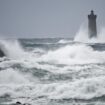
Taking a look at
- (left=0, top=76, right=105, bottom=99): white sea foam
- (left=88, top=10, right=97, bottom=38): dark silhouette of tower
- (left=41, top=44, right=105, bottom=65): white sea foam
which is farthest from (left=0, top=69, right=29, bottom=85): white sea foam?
(left=88, top=10, right=97, bottom=38): dark silhouette of tower

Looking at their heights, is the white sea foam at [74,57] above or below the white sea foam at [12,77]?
above

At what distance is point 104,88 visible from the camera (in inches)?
Result: 522

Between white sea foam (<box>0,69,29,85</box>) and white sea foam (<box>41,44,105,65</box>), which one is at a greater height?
white sea foam (<box>41,44,105,65</box>)

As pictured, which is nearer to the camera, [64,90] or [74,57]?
[64,90]

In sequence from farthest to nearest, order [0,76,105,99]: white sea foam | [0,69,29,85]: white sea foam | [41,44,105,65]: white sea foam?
[41,44,105,65]: white sea foam, [0,69,29,85]: white sea foam, [0,76,105,99]: white sea foam

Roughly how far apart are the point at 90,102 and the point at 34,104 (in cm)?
232

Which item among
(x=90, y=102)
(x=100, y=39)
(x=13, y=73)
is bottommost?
(x=90, y=102)

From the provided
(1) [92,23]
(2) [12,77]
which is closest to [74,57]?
(2) [12,77]

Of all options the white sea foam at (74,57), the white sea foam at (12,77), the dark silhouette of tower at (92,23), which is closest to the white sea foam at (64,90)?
the white sea foam at (12,77)

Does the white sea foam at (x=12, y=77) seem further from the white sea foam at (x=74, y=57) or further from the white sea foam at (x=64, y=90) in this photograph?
the white sea foam at (x=74, y=57)

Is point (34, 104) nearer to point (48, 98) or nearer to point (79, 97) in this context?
point (48, 98)

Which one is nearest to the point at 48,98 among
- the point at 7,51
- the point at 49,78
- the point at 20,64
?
the point at 49,78

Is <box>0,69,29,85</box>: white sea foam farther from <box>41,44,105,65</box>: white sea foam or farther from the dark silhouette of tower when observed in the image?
the dark silhouette of tower

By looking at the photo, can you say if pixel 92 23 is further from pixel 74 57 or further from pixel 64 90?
pixel 64 90
